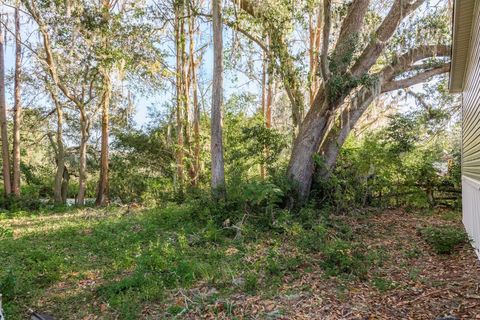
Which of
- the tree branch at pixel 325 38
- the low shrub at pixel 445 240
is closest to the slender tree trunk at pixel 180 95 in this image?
the tree branch at pixel 325 38

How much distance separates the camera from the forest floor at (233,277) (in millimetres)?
3684

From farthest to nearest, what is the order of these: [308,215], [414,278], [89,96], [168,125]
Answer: [168,125], [89,96], [308,215], [414,278]

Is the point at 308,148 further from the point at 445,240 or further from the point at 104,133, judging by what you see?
the point at 104,133

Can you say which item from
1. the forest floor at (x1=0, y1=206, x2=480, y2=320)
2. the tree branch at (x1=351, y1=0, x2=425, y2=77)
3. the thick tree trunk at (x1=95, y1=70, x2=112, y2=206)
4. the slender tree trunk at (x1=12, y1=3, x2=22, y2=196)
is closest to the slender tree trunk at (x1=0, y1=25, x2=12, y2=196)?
the slender tree trunk at (x1=12, y1=3, x2=22, y2=196)

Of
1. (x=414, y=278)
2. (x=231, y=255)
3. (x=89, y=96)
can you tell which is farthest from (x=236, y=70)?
(x=414, y=278)

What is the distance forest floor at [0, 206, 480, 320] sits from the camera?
3.68 meters

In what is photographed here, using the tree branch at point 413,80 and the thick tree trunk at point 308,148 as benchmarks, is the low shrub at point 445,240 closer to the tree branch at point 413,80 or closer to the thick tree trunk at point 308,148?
the thick tree trunk at point 308,148

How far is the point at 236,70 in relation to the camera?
13.3 metres

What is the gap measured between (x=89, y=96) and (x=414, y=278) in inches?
457

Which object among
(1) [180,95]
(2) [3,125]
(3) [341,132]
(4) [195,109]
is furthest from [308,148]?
(2) [3,125]

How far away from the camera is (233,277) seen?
175 inches

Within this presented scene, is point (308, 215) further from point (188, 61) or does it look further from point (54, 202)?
point (54, 202)

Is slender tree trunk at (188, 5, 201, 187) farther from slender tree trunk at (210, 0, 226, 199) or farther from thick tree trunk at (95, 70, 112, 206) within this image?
slender tree trunk at (210, 0, 226, 199)

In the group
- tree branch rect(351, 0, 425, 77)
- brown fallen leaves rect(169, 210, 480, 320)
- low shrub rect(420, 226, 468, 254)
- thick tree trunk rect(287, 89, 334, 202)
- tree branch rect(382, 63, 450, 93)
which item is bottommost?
brown fallen leaves rect(169, 210, 480, 320)
